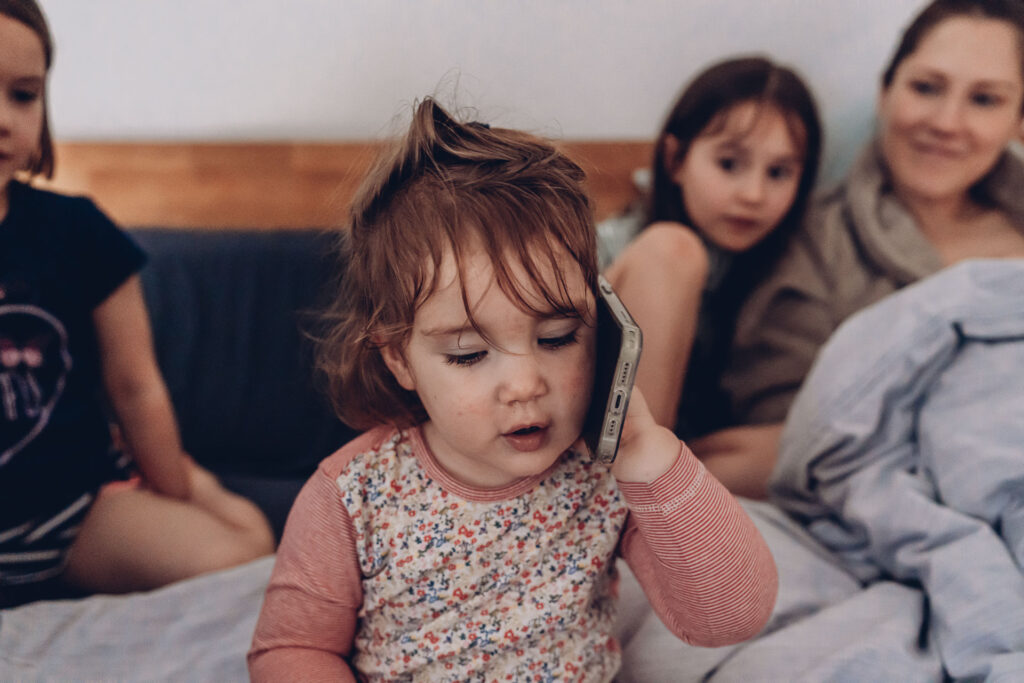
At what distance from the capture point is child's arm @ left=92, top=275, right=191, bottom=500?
82 centimetres

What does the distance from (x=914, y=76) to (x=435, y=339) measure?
3.08ft

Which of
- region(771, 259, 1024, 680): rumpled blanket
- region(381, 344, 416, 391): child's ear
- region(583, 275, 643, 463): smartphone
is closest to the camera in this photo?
region(583, 275, 643, 463): smartphone

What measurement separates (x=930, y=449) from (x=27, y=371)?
3.13 ft

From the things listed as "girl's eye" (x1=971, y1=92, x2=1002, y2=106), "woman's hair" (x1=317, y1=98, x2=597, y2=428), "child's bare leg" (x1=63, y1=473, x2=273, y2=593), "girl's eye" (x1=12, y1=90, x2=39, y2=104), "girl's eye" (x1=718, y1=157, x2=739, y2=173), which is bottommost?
"child's bare leg" (x1=63, y1=473, x2=273, y2=593)

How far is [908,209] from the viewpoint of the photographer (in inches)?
44.6

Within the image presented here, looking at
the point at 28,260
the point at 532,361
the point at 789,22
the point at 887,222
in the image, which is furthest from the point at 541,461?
the point at 789,22

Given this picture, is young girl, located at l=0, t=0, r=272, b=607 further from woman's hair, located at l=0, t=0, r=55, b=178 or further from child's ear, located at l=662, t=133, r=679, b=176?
child's ear, located at l=662, t=133, r=679, b=176

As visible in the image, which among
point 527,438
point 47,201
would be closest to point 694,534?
point 527,438

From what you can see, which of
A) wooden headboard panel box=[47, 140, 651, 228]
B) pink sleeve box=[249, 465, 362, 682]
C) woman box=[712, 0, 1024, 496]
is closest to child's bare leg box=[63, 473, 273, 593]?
pink sleeve box=[249, 465, 362, 682]

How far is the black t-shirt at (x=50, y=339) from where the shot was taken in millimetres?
729

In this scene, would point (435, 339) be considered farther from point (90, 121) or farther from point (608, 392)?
point (90, 121)

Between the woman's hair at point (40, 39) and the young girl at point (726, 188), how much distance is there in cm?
62

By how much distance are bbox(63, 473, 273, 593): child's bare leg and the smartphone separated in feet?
1.76

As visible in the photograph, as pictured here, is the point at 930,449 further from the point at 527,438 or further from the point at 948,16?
the point at 948,16
